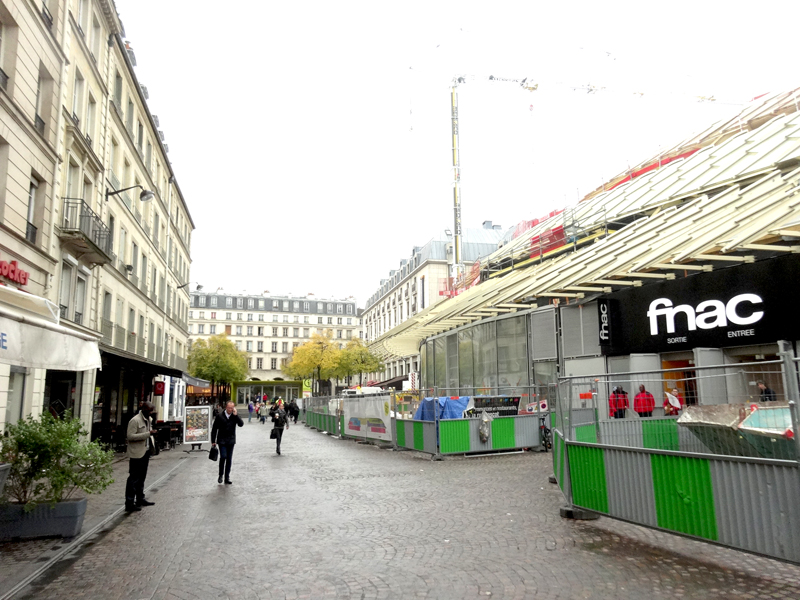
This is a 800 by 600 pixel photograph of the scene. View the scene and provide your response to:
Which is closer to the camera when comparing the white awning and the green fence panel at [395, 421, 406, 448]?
the white awning

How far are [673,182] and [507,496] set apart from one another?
2010 centimetres

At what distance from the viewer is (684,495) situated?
6270mm

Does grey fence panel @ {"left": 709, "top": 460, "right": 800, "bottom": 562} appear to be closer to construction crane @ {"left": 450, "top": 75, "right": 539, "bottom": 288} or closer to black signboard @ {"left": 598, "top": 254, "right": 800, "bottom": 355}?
black signboard @ {"left": 598, "top": 254, "right": 800, "bottom": 355}

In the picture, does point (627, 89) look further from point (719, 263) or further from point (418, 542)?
point (418, 542)

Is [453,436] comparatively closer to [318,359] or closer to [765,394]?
[765,394]

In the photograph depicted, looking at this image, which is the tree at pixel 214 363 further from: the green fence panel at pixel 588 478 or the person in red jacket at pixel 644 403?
the person in red jacket at pixel 644 403

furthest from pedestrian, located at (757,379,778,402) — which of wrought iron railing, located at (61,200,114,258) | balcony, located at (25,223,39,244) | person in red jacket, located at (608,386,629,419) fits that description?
wrought iron railing, located at (61,200,114,258)

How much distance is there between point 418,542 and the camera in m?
7.35

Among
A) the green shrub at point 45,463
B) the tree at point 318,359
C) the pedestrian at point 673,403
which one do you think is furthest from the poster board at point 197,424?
the tree at point 318,359

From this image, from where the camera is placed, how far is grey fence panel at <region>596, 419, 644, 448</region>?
7654 millimetres

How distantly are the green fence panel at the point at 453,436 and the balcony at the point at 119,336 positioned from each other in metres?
16.7

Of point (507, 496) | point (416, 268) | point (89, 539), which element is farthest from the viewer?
point (416, 268)

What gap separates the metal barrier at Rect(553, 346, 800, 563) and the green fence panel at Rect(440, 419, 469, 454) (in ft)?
29.7

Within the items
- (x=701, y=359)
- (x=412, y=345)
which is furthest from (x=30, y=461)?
(x=412, y=345)
